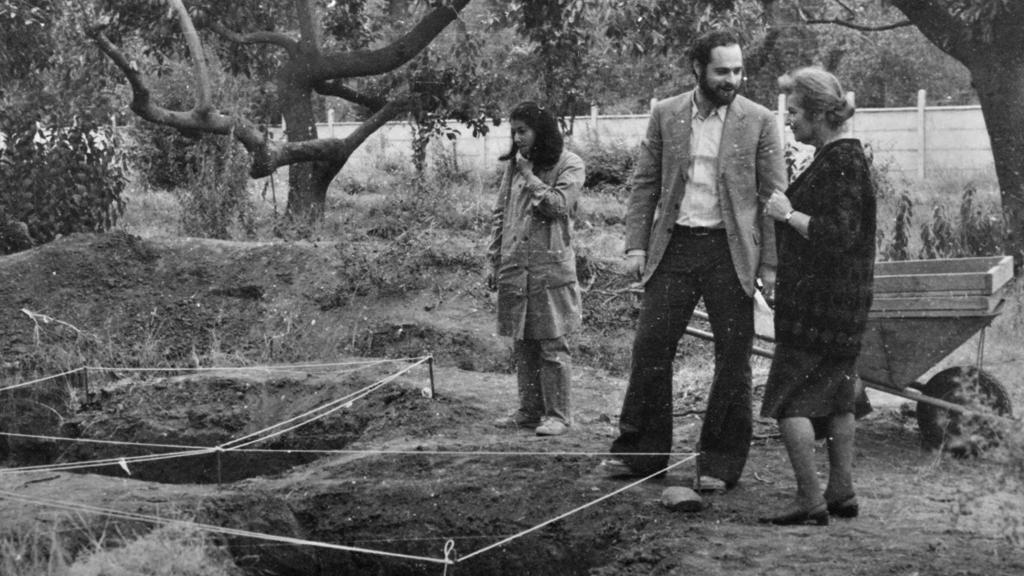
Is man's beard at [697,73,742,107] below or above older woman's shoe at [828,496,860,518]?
above

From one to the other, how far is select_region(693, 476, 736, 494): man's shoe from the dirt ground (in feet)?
0.33

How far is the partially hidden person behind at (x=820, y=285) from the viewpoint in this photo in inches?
212

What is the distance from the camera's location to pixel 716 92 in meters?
5.92

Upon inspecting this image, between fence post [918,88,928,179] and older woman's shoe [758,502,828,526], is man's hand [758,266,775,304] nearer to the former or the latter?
older woman's shoe [758,502,828,526]

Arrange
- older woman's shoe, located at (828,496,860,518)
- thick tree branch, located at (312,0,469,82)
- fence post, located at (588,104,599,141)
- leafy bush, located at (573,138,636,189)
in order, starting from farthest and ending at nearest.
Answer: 1. fence post, located at (588,104,599,141)
2. leafy bush, located at (573,138,636,189)
3. thick tree branch, located at (312,0,469,82)
4. older woman's shoe, located at (828,496,860,518)

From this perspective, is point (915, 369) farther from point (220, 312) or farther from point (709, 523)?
point (220, 312)

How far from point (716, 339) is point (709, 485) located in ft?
2.13

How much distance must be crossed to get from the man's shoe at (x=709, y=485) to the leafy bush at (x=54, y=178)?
8.39 metres

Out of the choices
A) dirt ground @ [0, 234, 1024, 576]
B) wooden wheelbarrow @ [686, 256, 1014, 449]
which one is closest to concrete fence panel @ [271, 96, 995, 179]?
dirt ground @ [0, 234, 1024, 576]

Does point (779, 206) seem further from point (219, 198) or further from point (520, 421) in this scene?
point (219, 198)

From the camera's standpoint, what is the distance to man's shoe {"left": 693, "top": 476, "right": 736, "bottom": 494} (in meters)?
6.07

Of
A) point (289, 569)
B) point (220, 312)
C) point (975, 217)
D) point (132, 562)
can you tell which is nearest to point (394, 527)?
point (289, 569)

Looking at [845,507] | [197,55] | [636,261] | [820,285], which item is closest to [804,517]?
[845,507]

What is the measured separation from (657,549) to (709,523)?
39cm
